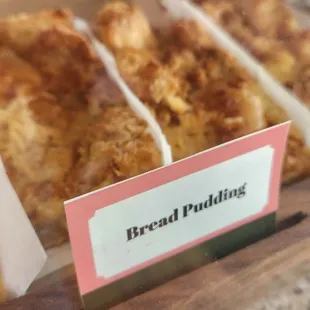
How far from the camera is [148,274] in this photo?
522 mm

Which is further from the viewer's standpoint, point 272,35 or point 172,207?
point 272,35

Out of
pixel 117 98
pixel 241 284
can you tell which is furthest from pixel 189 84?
pixel 241 284

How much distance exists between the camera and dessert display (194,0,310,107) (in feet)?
1.92

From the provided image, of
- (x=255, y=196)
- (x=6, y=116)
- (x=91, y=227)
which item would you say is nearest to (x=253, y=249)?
(x=255, y=196)

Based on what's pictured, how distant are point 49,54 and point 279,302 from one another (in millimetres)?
393

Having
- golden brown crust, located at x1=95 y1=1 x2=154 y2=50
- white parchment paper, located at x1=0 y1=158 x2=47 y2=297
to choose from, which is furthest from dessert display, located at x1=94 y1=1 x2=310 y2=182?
white parchment paper, located at x1=0 y1=158 x2=47 y2=297

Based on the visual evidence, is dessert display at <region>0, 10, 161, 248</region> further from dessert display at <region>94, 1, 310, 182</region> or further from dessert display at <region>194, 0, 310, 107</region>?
dessert display at <region>194, 0, 310, 107</region>

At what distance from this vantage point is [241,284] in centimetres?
Result: 53

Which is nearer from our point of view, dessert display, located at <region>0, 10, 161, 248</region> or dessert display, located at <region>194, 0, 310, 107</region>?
dessert display, located at <region>0, 10, 161, 248</region>

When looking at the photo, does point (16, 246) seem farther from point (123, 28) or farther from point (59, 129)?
point (123, 28)

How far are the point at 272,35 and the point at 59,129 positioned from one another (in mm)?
319

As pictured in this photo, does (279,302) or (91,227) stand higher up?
(91,227)

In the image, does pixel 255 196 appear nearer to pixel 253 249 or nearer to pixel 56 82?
pixel 253 249

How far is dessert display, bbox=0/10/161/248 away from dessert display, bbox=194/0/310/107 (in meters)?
0.19
